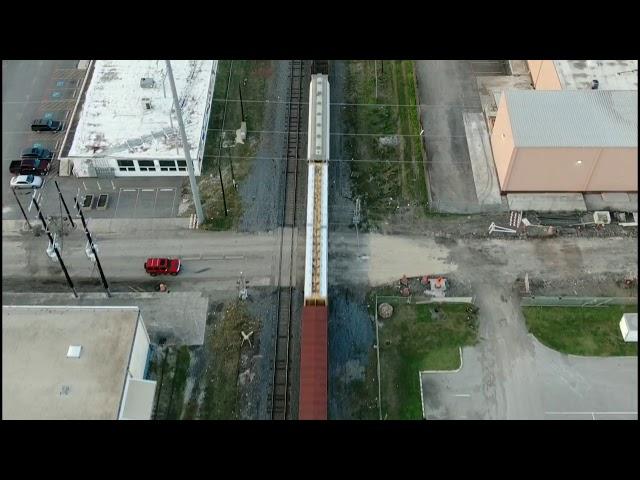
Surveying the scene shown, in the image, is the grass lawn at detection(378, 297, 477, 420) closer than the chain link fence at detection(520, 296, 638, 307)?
Yes

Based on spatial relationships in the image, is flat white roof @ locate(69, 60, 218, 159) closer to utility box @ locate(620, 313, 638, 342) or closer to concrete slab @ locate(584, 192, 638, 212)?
concrete slab @ locate(584, 192, 638, 212)

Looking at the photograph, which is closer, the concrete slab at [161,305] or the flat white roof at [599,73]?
the concrete slab at [161,305]

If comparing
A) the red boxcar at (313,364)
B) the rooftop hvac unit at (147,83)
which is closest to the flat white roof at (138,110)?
the rooftop hvac unit at (147,83)

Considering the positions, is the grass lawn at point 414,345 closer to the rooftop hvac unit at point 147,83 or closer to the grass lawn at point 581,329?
the grass lawn at point 581,329

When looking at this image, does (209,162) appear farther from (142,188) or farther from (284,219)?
(284,219)

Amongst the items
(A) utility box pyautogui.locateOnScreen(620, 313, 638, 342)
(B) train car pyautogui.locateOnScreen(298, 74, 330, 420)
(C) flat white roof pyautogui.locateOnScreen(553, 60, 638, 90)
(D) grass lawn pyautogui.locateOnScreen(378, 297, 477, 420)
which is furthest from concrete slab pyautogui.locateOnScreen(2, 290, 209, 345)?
(C) flat white roof pyautogui.locateOnScreen(553, 60, 638, 90)

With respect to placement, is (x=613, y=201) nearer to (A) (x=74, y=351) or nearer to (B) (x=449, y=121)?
(B) (x=449, y=121)

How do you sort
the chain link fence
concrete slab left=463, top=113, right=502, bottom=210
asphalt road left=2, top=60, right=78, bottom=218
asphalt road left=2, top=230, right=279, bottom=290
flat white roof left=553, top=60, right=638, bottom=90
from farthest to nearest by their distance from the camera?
flat white roof left=553, top=60, right=638, bottom=90 → asphalt road left=2, top=60, right=78, bottom=218 → concrete slab left=463, top=113, right=502, bottom=210 → asphalt road left=2, top=230, right=279, bottom=290 → the chain link fence
